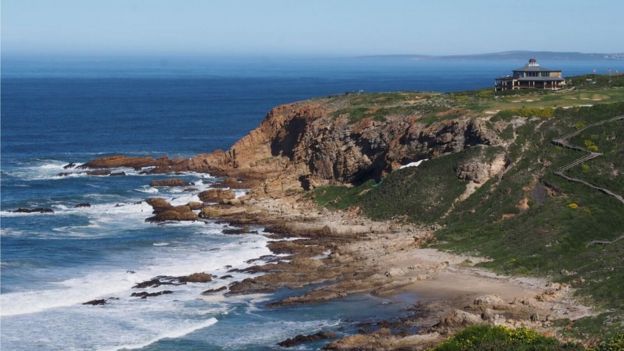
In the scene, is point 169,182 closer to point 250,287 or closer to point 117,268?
point 117,268

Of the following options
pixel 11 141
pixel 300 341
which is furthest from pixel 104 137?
pixel 300 341

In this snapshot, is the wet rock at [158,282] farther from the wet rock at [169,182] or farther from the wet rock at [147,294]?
the wet rock at [169,182]

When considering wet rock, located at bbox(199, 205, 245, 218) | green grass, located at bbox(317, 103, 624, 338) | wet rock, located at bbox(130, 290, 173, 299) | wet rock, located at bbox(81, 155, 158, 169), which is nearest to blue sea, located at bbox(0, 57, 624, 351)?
wet rock, located at bbox(130, 290, 173, 299)

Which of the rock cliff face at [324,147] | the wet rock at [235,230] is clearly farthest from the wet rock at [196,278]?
the rock cliff face at [324,147]

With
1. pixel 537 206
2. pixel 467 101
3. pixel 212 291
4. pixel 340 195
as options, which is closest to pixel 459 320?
pixel 212 291

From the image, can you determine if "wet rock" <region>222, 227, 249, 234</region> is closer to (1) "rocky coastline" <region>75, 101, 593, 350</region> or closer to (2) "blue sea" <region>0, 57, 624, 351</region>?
(2) "blue sea" <region>0, 57, 624, 351</region>
